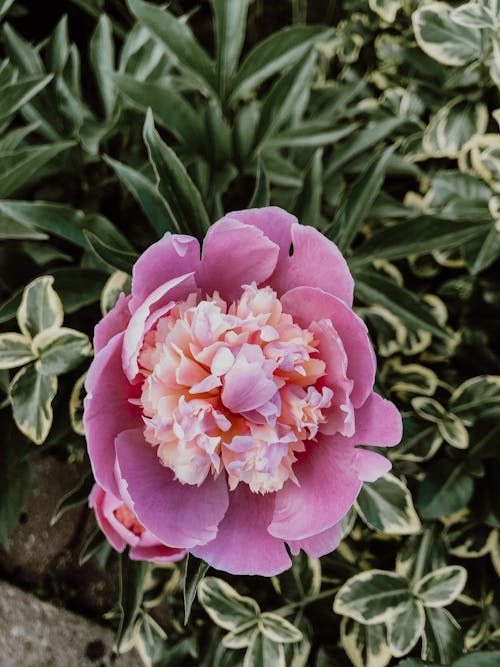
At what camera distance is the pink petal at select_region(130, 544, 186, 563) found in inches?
25.0

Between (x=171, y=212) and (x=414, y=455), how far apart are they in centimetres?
44

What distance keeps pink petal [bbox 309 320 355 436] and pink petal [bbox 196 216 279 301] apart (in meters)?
0.07

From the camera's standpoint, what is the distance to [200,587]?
773 mm

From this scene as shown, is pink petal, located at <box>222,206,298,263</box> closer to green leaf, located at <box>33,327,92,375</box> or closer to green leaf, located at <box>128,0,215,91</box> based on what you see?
green leaf, located at <box>33,327,92,375</box>

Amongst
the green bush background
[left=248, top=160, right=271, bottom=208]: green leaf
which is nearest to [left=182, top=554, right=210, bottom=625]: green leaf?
the green bush background

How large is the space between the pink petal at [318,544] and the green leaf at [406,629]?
1.04ft

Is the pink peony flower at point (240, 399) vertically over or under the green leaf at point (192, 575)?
over

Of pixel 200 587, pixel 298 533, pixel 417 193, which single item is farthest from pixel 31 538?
pixel 417 193

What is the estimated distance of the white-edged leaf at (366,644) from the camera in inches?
30.8

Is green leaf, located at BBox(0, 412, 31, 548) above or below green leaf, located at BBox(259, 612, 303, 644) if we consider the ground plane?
above

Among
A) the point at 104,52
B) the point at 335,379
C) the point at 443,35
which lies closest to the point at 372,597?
the point at 335,379

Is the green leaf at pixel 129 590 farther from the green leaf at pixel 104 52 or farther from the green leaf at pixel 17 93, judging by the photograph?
the green leaf at pixel 104 52

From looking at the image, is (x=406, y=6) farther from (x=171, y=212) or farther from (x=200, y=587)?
(x=200, y=587)

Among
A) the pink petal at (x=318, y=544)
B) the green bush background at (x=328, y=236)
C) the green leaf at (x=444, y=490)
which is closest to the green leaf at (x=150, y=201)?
the green bush background at (x=328, y=236)
